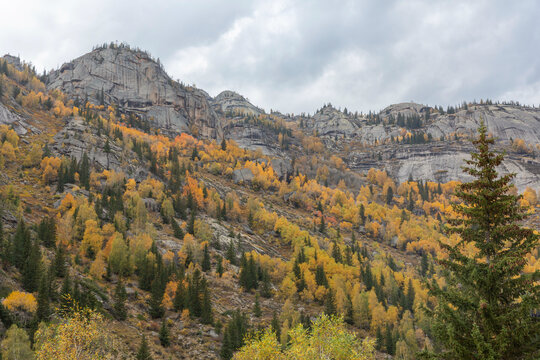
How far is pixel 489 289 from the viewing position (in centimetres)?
1383

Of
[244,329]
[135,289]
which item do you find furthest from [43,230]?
[244,329]

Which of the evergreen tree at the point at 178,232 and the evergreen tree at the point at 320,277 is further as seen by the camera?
the evergreen tree at the point at 178,232

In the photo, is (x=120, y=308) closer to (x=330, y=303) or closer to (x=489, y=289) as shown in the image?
(x=330, y=303)

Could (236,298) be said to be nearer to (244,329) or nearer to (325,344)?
(244,329)

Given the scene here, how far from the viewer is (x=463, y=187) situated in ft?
53.2

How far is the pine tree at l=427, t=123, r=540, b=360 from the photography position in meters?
12.6

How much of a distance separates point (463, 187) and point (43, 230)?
82156 millimetres

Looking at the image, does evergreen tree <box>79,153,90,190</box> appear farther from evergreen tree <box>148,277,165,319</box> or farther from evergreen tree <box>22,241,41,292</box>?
evergreen tree <box>148,277,165,319</box>

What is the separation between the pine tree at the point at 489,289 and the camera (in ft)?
41.3

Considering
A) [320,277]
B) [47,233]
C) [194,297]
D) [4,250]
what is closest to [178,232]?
[194,297]

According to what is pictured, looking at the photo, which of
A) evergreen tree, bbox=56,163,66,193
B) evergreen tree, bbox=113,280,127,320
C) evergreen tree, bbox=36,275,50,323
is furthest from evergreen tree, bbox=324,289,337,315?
evergreen tree, bbox=56,163,66,193

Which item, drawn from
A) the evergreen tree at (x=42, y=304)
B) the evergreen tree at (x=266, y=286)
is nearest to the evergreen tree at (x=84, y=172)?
the evergreen tree at (x=266, y=286)

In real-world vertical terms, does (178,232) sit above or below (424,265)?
above

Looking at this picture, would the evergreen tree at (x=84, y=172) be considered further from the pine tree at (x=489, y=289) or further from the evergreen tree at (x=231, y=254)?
the pine tree at (x=489, y=289)
